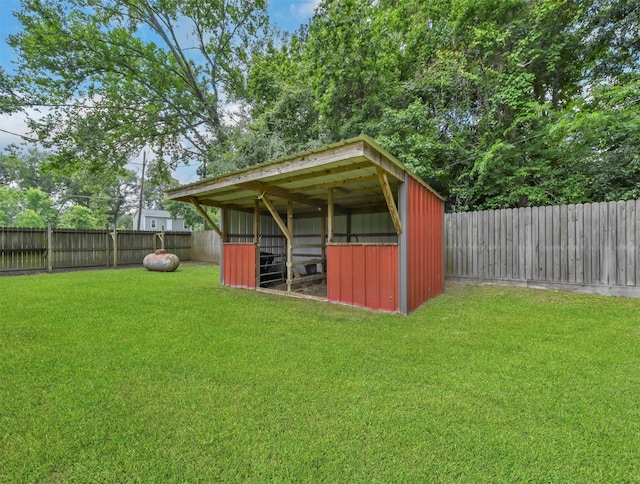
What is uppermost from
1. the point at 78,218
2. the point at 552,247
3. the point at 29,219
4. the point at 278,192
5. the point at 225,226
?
the point at 78,218

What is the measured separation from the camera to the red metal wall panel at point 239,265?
20.7 ft

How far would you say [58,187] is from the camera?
85.5 ft

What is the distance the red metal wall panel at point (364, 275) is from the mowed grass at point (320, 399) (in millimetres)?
659

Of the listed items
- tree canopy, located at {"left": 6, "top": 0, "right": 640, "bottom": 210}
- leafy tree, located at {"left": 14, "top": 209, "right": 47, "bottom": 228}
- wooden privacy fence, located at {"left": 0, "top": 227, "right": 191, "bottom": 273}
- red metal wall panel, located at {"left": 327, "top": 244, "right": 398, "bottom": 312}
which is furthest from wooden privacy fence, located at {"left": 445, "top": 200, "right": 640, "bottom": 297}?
leafy tree, located at {"left": 14, "top": 209, "right": 47, "bottom": 228}

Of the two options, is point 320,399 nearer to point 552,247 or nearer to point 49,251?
point 552,247

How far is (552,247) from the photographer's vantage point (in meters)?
5.09

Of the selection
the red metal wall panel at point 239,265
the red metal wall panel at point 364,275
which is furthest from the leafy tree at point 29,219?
the red metal wall panel at point 364,275

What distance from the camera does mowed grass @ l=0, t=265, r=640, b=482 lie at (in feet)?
4.29

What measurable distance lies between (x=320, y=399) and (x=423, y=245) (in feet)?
11.5

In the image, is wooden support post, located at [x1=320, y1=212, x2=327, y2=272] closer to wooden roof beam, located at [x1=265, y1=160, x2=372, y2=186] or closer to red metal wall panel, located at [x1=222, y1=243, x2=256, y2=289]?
red metal wall panel, located at [x1=222, y1=243, x2=256, y2=289]

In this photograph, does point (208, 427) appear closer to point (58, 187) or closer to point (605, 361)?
point (605, 361)

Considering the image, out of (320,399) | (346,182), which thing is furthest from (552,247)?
(320,399)

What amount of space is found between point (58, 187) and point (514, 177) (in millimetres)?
35019

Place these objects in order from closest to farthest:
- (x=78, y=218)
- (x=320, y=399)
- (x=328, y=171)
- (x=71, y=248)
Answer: (x=320, y=399), (x=328, y=171), (x=71, y=248), (x=78, y=218)
